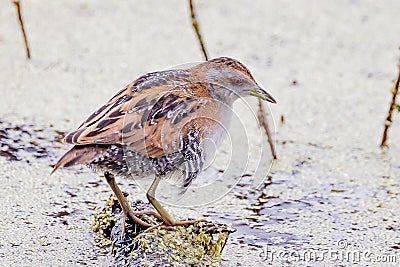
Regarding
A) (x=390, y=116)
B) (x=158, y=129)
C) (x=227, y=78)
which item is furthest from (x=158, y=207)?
(x=390, y=116)

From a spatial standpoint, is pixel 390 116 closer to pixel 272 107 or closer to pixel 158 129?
pixel 272 107

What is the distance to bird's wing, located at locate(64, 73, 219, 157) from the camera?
2506 millimetres

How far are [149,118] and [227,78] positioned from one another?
39cm

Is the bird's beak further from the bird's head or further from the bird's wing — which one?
the bird's wing

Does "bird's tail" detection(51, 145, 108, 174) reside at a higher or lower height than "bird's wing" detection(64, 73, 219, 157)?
lower

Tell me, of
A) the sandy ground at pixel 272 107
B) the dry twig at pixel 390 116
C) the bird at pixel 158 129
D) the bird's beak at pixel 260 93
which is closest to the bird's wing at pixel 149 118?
the bird at pixel 158 129

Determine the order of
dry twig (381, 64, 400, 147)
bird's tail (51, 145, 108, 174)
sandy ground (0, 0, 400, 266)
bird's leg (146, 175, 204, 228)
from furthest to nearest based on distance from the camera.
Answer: dry twig (381, 64, 400, 147) → sandy ground (0, 0, 400, 266) → bird's leg (146, 175, 204, 228) → bird's tail (51, 145, 108, 174)

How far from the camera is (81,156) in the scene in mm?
2449

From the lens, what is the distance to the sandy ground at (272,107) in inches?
116

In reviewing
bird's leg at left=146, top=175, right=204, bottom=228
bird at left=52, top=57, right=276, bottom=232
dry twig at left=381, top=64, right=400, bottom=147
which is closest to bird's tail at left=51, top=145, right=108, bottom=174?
bird at left=52, top=57, right=276, bottom=232

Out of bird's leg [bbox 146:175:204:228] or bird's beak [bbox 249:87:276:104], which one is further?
bird's beak [bbox 249:87:276:104]

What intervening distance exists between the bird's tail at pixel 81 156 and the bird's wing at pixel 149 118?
1.2 inches

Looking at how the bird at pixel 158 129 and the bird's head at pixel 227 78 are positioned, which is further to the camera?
the bird's head at pixel 227 78

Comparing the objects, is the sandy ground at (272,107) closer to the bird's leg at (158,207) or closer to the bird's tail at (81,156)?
the bird's leg at (158,207)
